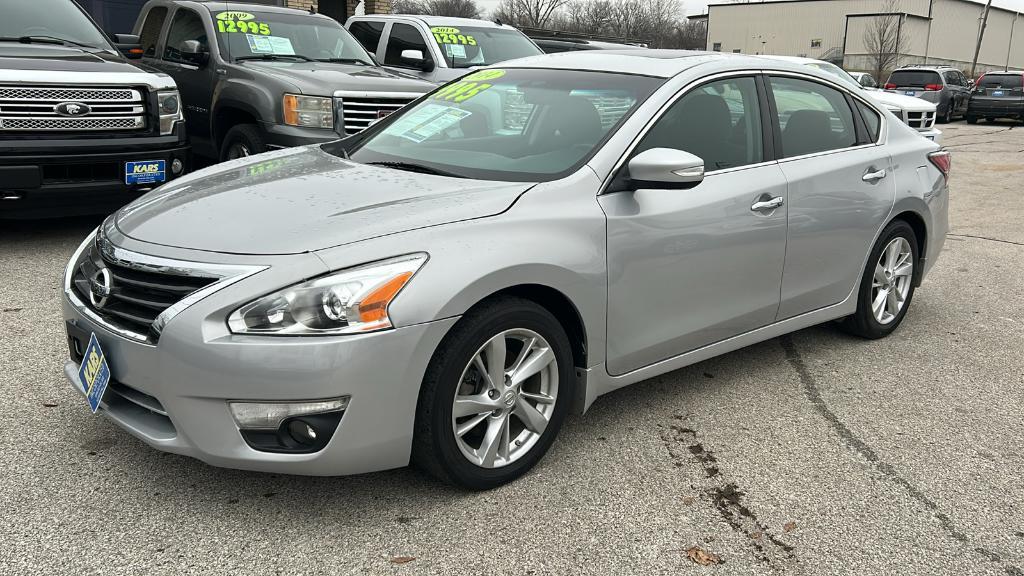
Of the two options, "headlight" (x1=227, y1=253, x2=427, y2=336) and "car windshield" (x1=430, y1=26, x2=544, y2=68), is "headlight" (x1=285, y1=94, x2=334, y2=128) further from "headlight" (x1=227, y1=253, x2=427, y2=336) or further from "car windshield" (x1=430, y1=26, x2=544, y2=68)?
"headlight" (x1=227, y1=253, x2=427, y2=336)

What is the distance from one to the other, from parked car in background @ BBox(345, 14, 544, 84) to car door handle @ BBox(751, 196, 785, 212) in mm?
6290

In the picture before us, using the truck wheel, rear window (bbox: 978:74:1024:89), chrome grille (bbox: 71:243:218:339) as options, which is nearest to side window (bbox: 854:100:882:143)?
chrome grille (bbox: 71:243:218:339)

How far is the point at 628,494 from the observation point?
3.19m

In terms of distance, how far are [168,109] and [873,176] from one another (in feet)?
16.1

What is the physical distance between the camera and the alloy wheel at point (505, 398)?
9.96 feet

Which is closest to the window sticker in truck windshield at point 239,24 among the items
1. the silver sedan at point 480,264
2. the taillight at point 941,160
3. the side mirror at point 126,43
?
the side mirror at point 126,43

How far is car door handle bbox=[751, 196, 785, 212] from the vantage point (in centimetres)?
393

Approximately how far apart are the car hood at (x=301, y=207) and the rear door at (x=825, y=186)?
159 centimetres

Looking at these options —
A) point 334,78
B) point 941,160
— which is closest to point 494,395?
point 941,160

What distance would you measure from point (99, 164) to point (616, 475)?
4.61 metres

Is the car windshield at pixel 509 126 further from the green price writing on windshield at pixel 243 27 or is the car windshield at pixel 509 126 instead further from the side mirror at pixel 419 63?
the side mirror at pixel 419 63

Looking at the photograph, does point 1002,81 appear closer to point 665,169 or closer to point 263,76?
point 263,76

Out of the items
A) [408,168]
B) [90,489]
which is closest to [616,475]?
[408,168]

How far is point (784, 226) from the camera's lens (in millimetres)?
4082
